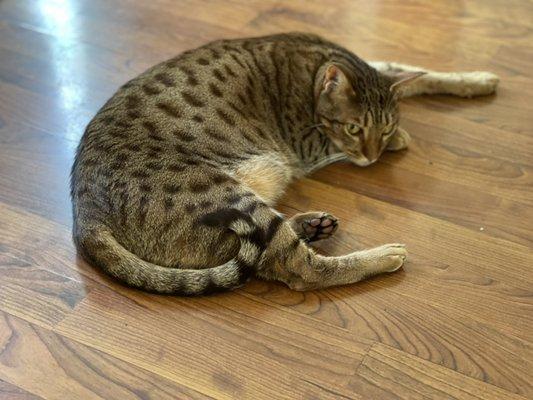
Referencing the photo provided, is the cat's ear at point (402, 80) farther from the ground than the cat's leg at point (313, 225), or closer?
farther from the ground

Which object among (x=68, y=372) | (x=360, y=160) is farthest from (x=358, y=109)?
(x=68, y=372)

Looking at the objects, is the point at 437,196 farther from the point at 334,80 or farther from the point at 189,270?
the point at 189,270

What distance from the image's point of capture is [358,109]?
7.28ft

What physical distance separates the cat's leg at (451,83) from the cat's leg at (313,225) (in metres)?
0.78

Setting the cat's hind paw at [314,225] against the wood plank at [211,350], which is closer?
the wood plank at [211,350]

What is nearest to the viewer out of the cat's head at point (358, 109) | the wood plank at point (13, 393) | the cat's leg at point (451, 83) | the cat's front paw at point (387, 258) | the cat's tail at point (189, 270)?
the wood plank at point (13, 393)

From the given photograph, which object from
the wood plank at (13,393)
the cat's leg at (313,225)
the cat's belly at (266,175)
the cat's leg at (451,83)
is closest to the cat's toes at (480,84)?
the cat's leg at (451,83)

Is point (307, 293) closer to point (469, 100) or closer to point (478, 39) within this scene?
point (469, 100)

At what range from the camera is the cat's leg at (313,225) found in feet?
6.64

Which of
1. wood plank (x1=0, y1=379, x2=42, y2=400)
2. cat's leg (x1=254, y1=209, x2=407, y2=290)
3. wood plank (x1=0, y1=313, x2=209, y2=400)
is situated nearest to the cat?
cat's leg (x1=254, y1=209, x2=407, y2=290)

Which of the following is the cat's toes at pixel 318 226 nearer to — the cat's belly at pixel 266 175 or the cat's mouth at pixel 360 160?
the cat's belly at pixel 266 175

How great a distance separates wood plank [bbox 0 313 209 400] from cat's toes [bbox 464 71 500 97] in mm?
1517

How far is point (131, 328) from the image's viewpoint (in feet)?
6.06

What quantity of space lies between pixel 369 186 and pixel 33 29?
5.16 ft
